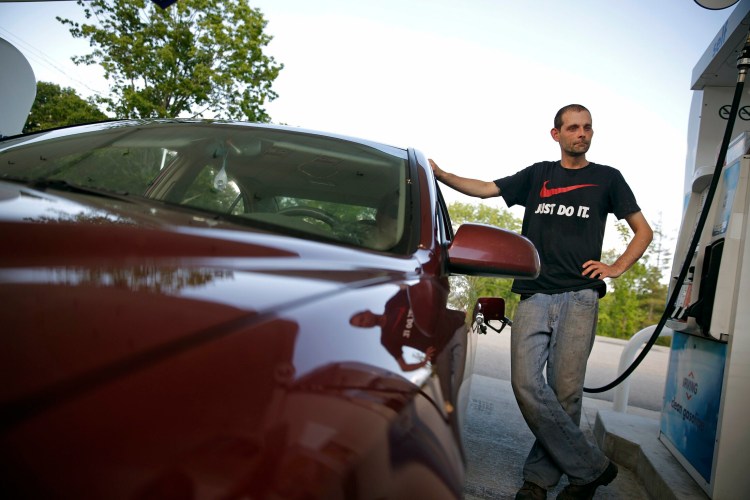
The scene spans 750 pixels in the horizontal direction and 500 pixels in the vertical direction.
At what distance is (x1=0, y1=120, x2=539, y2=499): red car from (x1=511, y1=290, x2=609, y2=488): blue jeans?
174 cm

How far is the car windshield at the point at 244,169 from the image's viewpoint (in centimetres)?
176

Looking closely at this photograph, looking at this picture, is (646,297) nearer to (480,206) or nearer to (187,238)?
(480,206)

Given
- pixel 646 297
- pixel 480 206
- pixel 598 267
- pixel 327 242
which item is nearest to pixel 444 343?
pixel 327 242

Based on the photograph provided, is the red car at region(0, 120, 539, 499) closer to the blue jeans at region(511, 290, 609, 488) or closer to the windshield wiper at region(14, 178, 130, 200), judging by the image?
the windshield wiper at region(14, 178, 130, 200)

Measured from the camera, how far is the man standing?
3148 millimetres

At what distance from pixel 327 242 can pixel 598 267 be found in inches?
87.8

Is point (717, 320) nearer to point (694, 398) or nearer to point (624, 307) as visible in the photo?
point (694, 398)

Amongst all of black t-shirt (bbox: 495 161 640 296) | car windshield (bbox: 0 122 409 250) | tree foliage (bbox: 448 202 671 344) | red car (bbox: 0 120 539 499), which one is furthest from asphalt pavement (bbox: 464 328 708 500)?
tree foliage (bbox: 448 202 671 344)

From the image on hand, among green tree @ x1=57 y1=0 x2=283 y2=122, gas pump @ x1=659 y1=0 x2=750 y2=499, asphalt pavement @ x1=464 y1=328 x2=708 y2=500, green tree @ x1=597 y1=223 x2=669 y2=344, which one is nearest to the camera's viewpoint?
gas pump @ x1=659 y1=0 x2=750 y2=499

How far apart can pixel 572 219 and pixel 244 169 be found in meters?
2.04

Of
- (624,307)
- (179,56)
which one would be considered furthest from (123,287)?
(624,307)

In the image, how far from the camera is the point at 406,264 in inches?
60.8

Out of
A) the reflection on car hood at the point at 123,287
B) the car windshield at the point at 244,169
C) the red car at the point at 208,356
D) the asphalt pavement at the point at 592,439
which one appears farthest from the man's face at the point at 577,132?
the reflection on car hood at the point at 123,287

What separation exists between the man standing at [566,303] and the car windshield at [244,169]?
1369 mm
